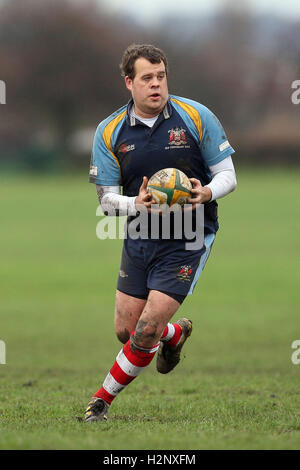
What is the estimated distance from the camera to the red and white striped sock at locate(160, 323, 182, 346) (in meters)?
8.09

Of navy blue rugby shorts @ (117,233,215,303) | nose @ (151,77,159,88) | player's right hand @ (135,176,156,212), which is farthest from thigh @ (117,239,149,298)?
nose @ (151,77,159,88)

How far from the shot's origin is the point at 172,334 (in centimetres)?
816

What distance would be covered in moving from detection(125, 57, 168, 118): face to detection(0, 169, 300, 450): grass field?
2553 millimetres

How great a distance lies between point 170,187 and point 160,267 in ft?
2.55

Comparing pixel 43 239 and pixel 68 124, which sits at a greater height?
pixel 68 124

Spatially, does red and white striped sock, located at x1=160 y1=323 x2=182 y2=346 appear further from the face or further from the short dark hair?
the short dark hair

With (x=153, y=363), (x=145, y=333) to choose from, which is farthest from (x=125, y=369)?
(x=153, y=363)

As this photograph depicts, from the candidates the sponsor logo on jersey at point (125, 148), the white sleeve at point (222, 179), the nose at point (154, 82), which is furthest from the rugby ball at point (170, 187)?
the nose at point (154, 82)

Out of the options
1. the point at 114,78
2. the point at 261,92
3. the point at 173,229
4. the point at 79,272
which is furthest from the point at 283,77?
the point at 173,229

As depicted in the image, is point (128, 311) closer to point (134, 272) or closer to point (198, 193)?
point (134, 272)
